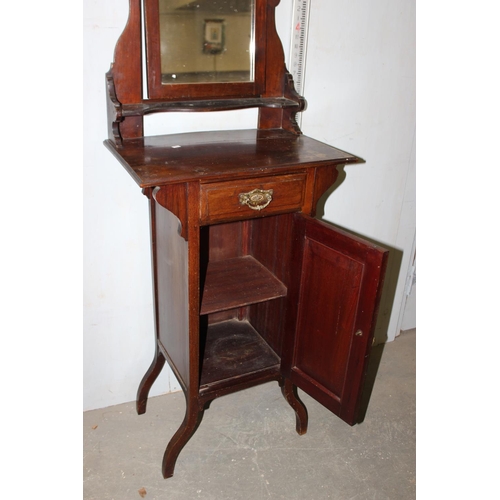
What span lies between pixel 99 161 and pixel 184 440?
1184 millimetres

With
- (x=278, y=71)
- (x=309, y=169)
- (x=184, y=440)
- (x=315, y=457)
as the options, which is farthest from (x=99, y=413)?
(x=278, y=71)

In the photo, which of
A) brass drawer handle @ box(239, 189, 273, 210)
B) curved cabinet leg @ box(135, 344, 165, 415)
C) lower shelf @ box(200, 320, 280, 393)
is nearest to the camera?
brass drawer handle @ box(239, 189, 273, 210)

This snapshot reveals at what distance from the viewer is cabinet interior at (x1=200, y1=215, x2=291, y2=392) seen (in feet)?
6.64

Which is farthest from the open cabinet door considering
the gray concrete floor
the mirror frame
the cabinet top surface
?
the mirror frame

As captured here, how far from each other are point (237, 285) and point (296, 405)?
2.08 ft

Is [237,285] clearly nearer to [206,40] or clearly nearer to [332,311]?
[332,311]

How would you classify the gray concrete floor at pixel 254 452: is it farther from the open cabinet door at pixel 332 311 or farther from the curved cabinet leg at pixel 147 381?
the open cabinet door at pixel 332 311

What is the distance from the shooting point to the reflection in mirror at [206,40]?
180cm

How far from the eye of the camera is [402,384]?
271cm

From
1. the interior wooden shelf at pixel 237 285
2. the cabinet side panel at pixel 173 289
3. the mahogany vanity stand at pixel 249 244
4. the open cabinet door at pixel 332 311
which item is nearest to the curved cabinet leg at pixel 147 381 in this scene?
the mahogany vanity stand at pixel 249 244

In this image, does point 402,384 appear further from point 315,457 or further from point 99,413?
point 99,413

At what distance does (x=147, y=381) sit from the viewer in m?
2.37

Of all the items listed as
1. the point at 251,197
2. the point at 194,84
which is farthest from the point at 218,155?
the point at 194,84

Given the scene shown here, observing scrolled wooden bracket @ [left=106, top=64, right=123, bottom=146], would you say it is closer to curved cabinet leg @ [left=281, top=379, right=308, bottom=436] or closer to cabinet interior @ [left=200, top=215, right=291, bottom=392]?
cabinet interior @ [left=200, top=215, right=291, bottom=392]
